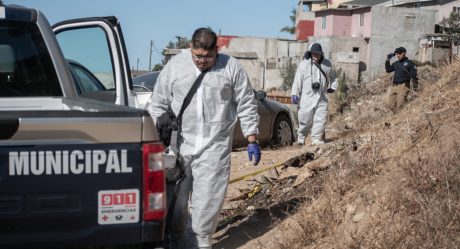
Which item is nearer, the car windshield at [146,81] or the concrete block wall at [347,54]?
the car windshield at [146,81]

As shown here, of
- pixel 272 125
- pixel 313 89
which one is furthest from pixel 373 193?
pixel 272 125

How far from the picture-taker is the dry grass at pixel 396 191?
463cm

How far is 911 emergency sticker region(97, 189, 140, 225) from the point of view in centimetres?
346

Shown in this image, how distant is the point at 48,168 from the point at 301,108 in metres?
7.53

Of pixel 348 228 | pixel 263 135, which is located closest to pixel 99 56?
pixel 348 228

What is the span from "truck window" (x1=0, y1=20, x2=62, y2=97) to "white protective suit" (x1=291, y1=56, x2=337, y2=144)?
631 cm

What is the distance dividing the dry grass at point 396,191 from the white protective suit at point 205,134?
27.2 inches

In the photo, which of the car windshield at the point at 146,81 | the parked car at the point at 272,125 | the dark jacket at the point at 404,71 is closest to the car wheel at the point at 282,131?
the parked car at the point at 272,125

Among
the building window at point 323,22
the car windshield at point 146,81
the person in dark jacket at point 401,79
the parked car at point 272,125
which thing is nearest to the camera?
the car windshield at point 146,81

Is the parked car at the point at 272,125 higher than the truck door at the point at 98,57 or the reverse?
the reverse

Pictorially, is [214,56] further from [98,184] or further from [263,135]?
[263,135]

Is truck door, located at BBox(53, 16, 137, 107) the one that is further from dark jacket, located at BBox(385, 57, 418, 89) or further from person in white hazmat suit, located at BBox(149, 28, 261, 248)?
dark jacket, located at BBox(385, 57, 418, 89)

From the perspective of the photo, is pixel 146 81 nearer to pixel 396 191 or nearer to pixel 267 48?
pixel 396 191

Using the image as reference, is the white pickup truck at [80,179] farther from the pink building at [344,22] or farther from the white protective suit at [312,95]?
the pink building at [344,22]
